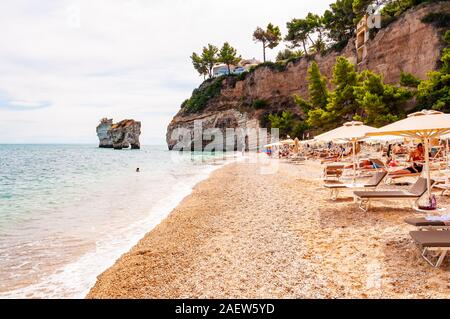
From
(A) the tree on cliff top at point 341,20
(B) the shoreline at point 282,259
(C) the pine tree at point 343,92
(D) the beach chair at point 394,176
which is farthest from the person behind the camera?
(A) the tree on cliff top at point 341,20

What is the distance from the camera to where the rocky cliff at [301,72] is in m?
37.3

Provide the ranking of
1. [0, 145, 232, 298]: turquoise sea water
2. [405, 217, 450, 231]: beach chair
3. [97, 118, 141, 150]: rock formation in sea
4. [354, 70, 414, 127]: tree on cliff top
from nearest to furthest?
1. [405, 217, 450, 231]: beach chair
2. [0, 145, 232, 298]: turquoise sea water
3. [354, 70, 414, 127]: tree on cliff top
4. [97, 118, 141, 150]: rock formation in sea

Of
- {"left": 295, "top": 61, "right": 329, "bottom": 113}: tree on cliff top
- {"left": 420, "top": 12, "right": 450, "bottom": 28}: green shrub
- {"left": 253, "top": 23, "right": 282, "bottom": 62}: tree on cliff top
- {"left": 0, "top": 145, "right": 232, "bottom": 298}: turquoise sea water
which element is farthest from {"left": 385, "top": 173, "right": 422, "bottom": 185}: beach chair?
{"left": 253, "top": 23, "right": 282, "bottom": 62}: tree on cliff top

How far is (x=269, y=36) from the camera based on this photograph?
6994 centimetres

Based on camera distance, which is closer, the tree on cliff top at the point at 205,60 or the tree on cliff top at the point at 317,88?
the tree on cliff top at the point at 317,88

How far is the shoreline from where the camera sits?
13.6ft

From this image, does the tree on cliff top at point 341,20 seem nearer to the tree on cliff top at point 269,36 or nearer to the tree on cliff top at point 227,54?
the tree on cliff top at point 269,36

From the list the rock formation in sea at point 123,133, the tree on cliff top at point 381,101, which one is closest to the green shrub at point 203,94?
the rock formation in sea at point 123,133

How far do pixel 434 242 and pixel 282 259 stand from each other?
2.17 meters

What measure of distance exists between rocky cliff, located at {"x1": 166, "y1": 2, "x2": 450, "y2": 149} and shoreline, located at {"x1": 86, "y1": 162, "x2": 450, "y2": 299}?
121 feet

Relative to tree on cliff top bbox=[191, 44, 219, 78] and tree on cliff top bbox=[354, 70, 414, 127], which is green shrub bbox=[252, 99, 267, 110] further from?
tree on cliff top bbox=[354, 70, 414, 127]

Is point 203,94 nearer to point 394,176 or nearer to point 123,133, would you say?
point 123,133

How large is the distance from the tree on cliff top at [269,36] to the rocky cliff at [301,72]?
338 inches
